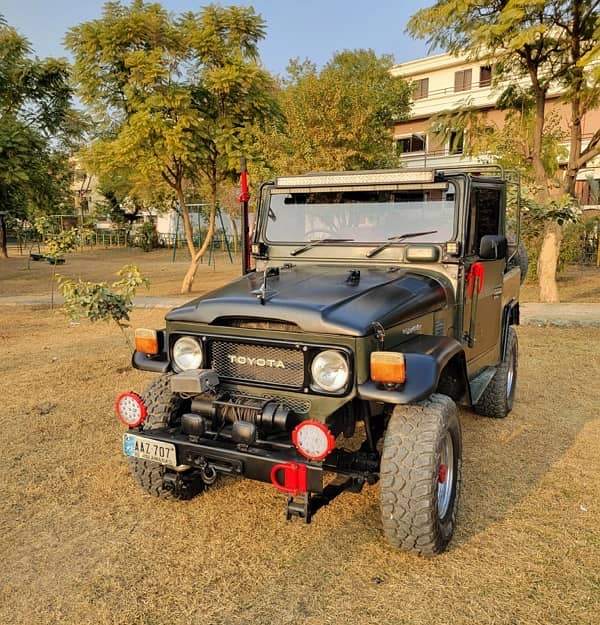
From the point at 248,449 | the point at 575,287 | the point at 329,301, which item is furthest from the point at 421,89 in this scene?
the point at 248,449

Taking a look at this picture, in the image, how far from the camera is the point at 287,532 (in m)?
3.47

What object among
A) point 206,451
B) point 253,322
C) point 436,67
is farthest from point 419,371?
point 436,67

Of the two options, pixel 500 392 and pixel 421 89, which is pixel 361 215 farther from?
pixel 421 89

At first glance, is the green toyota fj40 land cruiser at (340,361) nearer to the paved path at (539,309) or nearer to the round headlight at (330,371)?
the round headlight at (330,371)

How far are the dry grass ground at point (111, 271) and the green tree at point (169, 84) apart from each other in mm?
3736

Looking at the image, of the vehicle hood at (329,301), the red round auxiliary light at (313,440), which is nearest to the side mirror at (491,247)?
the vehicle hood at (329,301)

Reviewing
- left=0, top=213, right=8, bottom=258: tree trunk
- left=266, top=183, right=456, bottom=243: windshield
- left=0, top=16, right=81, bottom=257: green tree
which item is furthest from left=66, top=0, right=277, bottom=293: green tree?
left=0, top=213, right=8, bottom=258: tree trunk

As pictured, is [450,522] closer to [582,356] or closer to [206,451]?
[206,451]

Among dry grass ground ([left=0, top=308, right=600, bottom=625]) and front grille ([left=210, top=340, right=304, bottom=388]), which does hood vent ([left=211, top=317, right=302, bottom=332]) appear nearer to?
front grille ([left=210, top=340, right=304, bottom=388])

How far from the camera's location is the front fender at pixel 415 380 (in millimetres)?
2896

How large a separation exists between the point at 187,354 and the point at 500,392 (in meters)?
3.02

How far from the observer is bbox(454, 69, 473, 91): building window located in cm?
3186

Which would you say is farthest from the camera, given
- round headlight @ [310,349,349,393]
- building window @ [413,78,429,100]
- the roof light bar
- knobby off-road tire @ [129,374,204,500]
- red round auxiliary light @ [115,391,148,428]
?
building window @ [413,78,429,100]

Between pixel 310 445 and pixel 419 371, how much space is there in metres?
0.66
